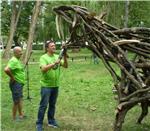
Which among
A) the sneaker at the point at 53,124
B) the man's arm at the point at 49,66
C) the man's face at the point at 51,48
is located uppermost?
the man's face at the point at 51,48

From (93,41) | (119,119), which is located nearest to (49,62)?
(93,41)

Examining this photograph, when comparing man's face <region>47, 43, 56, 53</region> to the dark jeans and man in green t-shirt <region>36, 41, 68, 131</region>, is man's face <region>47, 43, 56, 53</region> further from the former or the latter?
the dark jeans

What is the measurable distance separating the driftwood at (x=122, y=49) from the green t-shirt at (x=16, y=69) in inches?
76.7

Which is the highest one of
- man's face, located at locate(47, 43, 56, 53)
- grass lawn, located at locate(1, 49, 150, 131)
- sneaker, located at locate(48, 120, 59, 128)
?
man's face, located at locate(47, 43, 56, 53)

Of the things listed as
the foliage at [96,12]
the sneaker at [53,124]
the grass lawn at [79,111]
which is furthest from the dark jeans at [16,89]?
the foliage at [96,12]

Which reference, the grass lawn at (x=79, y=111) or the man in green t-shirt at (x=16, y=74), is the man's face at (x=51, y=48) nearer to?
the man in green t-shirt at (x=16, y=74)

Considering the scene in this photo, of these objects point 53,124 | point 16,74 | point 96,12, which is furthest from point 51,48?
point 96,12

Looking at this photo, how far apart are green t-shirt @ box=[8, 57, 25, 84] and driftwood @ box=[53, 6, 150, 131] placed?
6.40 ft

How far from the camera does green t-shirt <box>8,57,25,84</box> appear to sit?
379 inches

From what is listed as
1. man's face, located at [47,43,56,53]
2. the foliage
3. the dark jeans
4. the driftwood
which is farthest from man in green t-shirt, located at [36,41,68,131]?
the foliage

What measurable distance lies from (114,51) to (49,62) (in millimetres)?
1356

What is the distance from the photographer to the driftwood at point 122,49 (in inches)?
302

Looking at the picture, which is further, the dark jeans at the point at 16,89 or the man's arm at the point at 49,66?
the dark jeans at the point at 16,89

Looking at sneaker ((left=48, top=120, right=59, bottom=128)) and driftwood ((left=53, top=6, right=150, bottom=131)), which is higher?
driftwood ((left=53, top=6, right=150, bottom=131))
